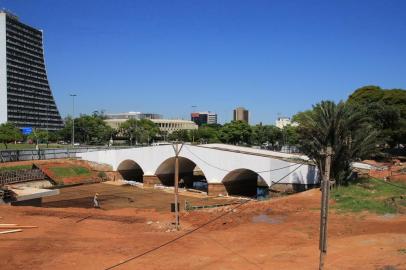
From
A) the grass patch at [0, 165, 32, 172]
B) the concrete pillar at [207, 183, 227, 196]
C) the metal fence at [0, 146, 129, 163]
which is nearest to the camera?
Answer: the concrete pillar at [207, 183, 227, 196]

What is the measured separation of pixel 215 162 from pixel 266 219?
22.6 metres

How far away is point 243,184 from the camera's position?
49625mm

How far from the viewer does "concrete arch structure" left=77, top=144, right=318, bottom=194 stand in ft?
125

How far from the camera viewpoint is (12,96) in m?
136

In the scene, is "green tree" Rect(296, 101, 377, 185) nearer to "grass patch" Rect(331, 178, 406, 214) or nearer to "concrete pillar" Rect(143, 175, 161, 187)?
"grass patch" Rect(331, 178, 406, 214)

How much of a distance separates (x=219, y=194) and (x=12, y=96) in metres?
111

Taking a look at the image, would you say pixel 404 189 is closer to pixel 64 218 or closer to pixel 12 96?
pixel 64 218

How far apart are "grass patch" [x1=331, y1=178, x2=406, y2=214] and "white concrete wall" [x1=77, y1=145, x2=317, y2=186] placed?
238 inches

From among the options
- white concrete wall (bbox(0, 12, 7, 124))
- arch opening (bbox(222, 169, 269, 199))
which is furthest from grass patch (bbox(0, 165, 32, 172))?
white concrete wall (bbox(0, 12, 7, 124))

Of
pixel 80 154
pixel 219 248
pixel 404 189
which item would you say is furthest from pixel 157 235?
pixel 80 154

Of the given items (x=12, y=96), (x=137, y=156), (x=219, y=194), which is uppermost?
(x=12, y=96)

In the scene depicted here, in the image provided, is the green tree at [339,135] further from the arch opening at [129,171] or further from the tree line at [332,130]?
the arch opening at [129,171]

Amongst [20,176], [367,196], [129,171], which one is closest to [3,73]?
[129,171]

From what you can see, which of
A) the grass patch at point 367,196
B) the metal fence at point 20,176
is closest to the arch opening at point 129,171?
the metal fence at point 20,176
